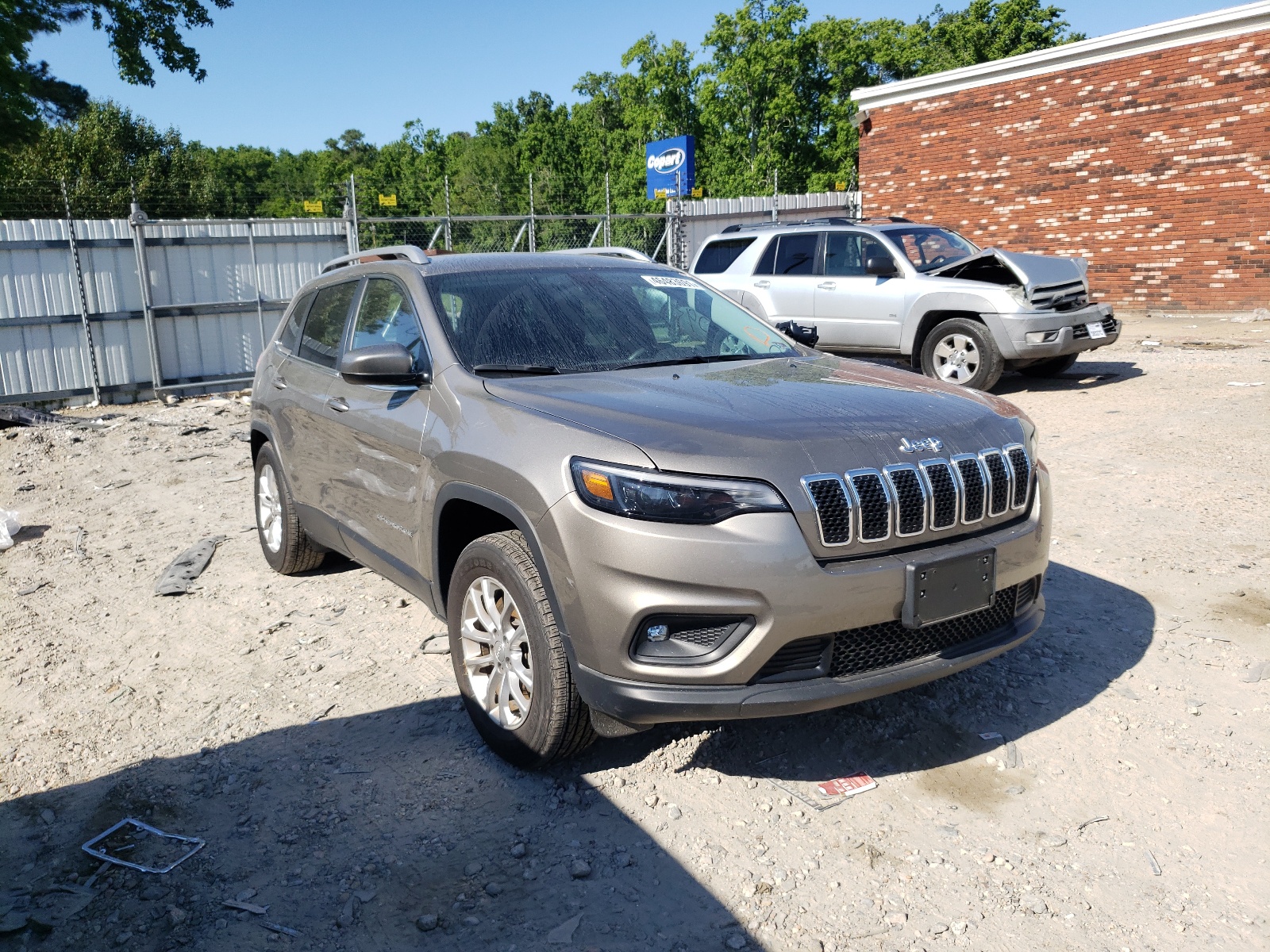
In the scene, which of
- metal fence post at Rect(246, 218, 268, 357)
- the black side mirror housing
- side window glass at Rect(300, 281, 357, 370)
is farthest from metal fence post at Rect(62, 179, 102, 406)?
the black side mirror housing

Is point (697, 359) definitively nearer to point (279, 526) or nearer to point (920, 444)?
point (920, 444)

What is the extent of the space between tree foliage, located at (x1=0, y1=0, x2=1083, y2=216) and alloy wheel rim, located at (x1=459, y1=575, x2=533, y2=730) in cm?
3948

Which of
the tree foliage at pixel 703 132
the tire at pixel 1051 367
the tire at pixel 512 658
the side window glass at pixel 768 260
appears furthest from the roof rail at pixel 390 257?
the tree foliage at pixel 703 132

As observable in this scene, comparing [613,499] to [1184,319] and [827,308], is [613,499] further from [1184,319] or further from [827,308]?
[1184,319]

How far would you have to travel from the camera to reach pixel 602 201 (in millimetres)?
54156

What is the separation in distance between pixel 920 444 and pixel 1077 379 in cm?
936

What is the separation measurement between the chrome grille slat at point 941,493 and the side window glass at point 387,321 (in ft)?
6.39

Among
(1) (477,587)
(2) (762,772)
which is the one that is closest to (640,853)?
(2) (762,772)

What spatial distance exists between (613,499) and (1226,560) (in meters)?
4.04

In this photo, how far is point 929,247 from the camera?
37.5 ft

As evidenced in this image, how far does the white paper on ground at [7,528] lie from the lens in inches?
265

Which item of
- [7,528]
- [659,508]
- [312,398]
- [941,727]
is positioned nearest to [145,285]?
[7,528]

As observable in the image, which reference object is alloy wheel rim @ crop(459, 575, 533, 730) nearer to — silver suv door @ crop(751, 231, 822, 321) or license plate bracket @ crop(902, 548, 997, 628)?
license plate bracket @ crop(902, 548, 997, 628)

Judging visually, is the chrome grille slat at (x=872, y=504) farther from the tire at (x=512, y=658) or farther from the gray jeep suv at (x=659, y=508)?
the tire at (x=512, y=658)
